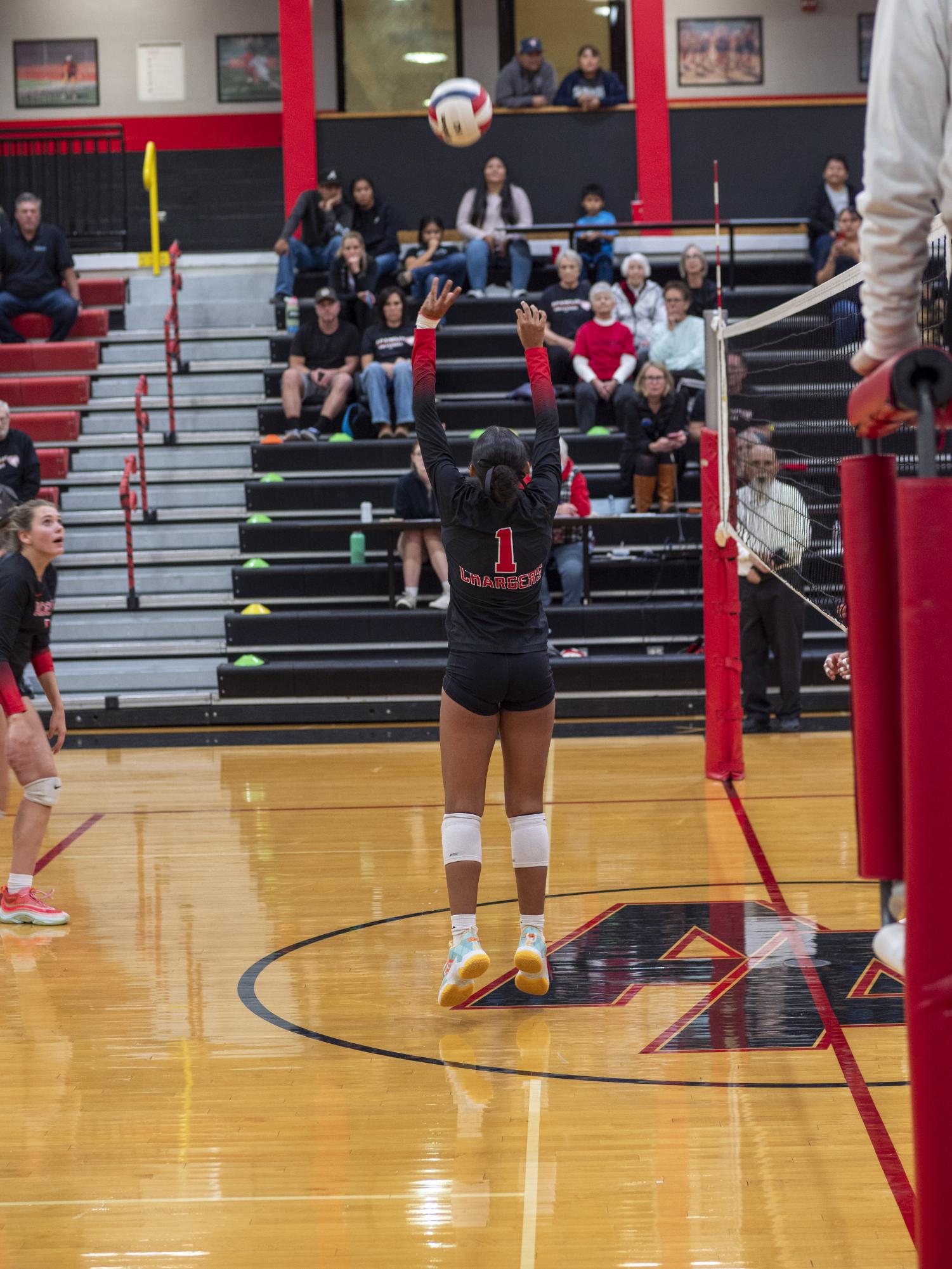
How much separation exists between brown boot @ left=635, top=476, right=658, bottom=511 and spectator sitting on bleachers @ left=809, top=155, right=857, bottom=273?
3662 millimetres

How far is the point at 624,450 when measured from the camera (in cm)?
1267

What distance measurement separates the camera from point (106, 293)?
617 inches

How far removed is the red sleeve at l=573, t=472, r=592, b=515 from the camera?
1201 cm

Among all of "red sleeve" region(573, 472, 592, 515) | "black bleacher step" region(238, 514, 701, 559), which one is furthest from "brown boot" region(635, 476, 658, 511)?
"red sleeve" region(573, 472, 592, 515)

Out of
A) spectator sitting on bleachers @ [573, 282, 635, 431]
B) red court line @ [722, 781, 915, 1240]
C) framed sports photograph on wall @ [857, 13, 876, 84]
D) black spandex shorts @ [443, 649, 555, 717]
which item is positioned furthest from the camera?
framed sports photograph on wall @ [857, 13, 876, 84]

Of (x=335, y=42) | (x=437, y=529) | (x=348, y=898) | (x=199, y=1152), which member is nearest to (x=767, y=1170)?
(x=199, y=1152)

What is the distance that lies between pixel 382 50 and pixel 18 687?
12786mm

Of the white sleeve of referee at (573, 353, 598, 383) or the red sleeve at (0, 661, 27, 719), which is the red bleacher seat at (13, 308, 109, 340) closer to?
the white sleeve of referee at (573, 353, 598, 383)

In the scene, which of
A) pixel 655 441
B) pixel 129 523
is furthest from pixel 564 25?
pixel 129 523

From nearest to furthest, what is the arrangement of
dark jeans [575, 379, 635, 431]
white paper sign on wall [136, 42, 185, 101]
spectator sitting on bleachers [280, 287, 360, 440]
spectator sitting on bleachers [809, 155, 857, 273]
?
dark jeans [575, 379, 635, 431] < spectator sitting on bleachers [280, 287, 360, 440] < spectator sitting on bleachers [809, 155, 857, 273] < white paper sign on wall [136, 42, 185, 101]

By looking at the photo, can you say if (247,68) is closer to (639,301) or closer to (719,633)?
(639,301)

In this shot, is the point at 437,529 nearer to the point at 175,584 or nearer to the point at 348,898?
the point at 175,584

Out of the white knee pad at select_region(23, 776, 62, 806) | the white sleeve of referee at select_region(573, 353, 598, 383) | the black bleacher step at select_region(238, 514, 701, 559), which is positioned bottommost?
the white knee pad at select_region(23, 776, 62, 806)

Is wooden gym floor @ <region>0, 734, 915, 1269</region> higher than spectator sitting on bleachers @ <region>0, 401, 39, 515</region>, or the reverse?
spectator sitting on bleachers @ <region>0, 401, 39, 515</region>
